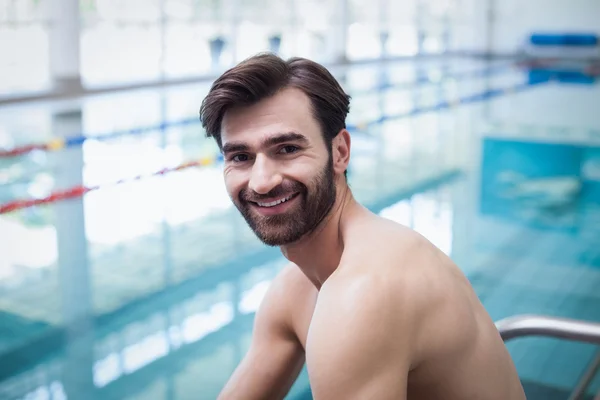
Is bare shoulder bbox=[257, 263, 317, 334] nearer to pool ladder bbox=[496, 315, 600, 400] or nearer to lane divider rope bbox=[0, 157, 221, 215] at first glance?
pool ladder bbox=[496, 315, 600, 400]

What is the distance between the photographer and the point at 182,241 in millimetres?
5359

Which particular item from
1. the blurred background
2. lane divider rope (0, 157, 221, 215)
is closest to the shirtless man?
the blurred background

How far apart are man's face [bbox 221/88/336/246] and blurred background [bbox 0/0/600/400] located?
100cm

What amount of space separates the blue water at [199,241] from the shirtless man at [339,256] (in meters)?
1.73

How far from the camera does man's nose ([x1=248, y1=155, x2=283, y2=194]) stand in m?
1.46

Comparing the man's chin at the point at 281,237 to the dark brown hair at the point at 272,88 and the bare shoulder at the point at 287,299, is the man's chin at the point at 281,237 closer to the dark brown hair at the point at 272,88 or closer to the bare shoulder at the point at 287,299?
the dark brown hair at the point at 272,88

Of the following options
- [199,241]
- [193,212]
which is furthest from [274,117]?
[193,212]

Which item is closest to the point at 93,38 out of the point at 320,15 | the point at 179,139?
the point at 320,15

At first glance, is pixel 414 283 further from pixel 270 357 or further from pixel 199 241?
pixel 199 241

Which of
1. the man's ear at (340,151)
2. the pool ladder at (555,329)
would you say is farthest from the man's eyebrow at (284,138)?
the pool ladder at (555,329)

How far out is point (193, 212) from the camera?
6.14m

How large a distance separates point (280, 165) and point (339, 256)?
0.75ft

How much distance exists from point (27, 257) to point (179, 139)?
16.1 feet

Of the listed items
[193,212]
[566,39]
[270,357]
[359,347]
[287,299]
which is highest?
[359,347]
